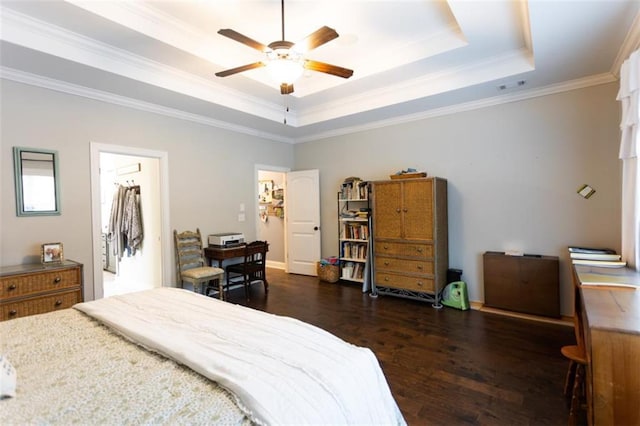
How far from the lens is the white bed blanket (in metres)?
1.04

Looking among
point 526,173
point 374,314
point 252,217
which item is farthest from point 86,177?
point 526,173

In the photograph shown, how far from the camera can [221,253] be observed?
4.37m

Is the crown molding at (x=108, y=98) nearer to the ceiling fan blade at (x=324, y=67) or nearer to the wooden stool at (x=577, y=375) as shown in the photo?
the ceiling fan blade at (x=324, y=67)

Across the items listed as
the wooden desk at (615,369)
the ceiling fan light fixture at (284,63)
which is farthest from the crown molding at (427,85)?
the wooden desk at (615,369)

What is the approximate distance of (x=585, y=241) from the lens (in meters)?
3.55

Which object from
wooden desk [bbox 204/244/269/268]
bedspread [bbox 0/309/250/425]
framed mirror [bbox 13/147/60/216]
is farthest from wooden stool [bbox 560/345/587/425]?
framed mirror [bbox 13/147/60/216]

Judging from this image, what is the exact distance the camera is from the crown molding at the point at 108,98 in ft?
9.89

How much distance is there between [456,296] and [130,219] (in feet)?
16.4

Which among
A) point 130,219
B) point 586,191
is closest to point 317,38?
point 586,191

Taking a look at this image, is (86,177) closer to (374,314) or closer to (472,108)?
(374,314)

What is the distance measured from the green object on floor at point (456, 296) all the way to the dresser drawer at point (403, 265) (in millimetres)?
400

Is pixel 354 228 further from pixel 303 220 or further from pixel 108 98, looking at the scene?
pixel 108 98

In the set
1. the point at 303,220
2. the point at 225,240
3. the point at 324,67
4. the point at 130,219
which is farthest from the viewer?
the point at 303,220

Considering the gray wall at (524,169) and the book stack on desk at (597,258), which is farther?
the gray wall at (524,169)
